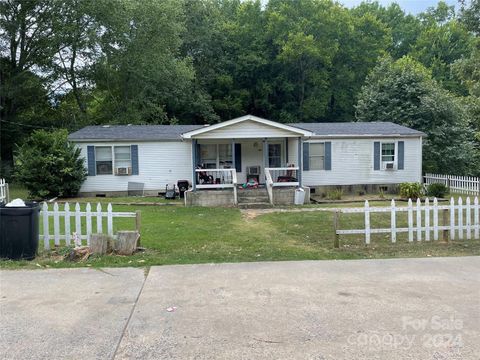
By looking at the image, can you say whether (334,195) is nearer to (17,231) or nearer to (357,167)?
(357,167)

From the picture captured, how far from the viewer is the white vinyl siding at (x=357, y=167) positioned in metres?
19.3

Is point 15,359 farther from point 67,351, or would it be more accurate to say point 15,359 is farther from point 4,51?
point 4,51

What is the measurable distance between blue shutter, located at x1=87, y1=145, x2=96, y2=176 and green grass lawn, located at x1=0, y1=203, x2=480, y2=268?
7.72 metres

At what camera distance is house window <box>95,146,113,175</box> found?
1855 cm

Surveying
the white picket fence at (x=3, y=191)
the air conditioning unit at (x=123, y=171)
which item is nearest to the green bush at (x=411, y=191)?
the air conditioning unit at (x=123, y=171)

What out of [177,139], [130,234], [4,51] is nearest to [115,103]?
[4,51]

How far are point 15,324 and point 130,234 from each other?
295 cm

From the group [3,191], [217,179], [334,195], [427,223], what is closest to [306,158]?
[334,195]

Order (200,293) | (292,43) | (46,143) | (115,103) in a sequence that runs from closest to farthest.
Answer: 1. (200,293)
2. (46,143)
3. (115,103)
4. (292,43)

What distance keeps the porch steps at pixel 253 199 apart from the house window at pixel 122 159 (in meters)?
5.62

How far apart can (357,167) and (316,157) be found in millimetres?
2009

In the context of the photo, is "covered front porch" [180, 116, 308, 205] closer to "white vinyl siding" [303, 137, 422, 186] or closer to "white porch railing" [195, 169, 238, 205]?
"white porch railing" [195, 169, 238, 205]

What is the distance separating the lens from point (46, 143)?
683 inches

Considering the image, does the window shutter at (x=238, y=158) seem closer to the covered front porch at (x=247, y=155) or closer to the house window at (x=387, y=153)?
the covered front porch at (x=247, y=155)
